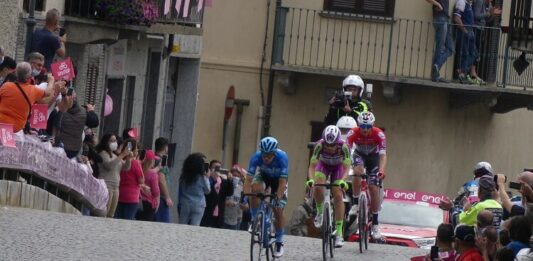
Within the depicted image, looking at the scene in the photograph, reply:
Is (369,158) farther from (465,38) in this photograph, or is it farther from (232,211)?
(465,38)

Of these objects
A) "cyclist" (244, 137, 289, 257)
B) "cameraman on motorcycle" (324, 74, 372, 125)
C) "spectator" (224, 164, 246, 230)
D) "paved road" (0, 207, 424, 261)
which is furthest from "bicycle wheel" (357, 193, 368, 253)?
"spectator" (224, 164, 246, 230)

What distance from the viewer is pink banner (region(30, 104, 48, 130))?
75.4ft

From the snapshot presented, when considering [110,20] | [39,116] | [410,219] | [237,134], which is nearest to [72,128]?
[39,116]

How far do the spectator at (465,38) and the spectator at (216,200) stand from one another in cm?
942

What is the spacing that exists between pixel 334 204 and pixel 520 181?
5084 mm

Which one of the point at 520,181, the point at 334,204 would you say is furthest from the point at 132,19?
the point at 520,181

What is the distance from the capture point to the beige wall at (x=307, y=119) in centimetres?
3975

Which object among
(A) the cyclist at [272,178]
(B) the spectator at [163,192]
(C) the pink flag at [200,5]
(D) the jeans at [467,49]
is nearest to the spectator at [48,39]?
(B) the spectator at [163,192]

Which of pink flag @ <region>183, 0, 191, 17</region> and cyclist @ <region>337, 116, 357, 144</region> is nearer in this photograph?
cyclist @ <region>337, 116, 357, 144</region>

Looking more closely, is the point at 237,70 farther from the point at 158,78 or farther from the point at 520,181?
the point at 520,181

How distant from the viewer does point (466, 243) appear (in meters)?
16.4

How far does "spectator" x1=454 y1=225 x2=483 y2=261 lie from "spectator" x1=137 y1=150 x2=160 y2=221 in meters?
11.8

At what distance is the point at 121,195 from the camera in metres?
26.9

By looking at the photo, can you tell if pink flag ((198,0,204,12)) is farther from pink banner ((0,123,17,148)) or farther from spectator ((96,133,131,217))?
pink banner ((0,123,17,148))
